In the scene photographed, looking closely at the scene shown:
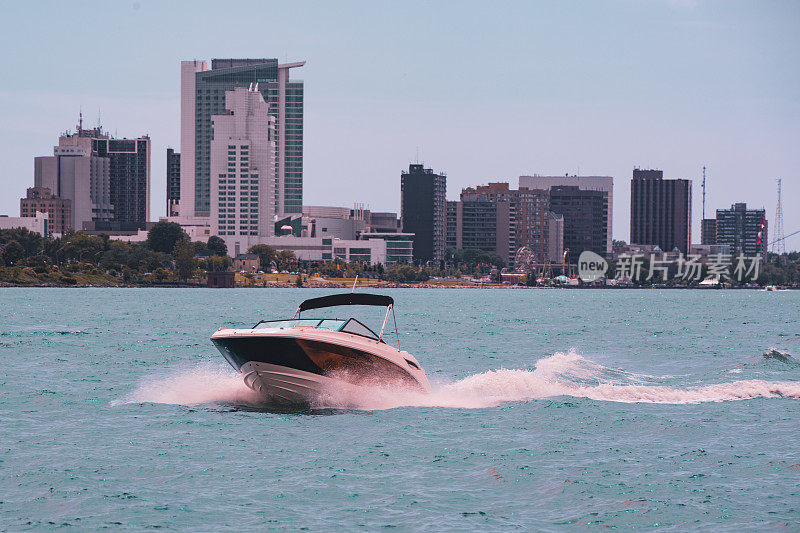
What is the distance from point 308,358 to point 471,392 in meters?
8.36

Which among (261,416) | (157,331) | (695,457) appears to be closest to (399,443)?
(261,416)

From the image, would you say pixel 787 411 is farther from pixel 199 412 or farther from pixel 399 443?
pixel 199 412

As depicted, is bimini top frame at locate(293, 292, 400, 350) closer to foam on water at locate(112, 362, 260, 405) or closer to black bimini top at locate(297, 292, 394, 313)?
black bimini top at locate(297, 292, 394, 313)

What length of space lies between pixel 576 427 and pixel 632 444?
290cm

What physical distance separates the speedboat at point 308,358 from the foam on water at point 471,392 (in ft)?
1.59

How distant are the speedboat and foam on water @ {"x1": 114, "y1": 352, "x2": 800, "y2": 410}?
0.49 meters

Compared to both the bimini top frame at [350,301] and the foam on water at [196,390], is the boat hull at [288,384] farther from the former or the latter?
the bimini top frame at [350,301]

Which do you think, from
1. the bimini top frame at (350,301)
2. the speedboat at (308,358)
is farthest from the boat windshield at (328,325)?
the bimini top frame at (350,301)

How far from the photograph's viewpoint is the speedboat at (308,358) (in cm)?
2789

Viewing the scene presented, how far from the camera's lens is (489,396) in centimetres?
3375

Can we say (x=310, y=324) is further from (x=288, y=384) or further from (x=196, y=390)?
(x=196, y=390)

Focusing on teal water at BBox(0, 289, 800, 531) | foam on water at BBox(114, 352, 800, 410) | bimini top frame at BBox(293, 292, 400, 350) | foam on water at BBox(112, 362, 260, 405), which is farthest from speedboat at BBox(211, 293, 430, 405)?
foam on water at BBox(112, 362, 260, 405)

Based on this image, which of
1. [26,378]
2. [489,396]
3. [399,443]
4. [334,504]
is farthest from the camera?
[26,378]

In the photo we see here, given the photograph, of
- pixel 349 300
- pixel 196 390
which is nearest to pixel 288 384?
pixel 349 300
